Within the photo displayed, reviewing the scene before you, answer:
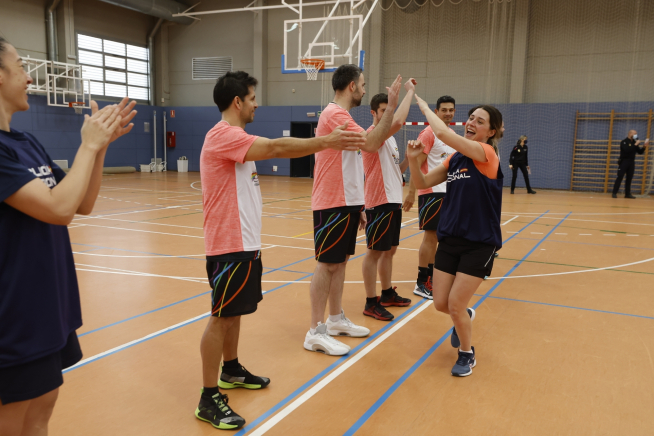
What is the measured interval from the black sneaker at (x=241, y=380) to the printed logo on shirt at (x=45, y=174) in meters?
1.75

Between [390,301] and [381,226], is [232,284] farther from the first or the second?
[390,301]

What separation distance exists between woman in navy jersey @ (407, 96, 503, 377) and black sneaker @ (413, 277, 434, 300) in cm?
160

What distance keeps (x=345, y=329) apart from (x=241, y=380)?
1.10 meters

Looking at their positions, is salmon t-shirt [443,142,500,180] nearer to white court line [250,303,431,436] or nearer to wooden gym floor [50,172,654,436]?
wooden gym floor [50,172,654,436]

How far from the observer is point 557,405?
2883mm

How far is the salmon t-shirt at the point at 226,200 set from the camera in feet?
8.66

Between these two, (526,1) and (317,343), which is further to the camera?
(526,1)

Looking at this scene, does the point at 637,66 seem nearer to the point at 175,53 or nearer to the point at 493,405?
the point at 493,405

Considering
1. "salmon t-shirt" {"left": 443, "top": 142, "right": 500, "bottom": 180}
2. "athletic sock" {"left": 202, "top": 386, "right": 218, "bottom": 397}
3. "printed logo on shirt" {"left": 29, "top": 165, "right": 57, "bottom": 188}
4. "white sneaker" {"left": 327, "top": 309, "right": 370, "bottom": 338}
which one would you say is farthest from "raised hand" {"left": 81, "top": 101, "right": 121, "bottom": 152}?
"white sneaker" {"left": 327, "top": 309, "right": 370, "bottom": 338}

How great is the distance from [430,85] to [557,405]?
16.6m

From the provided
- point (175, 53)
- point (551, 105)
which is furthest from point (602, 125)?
point (175, 53)

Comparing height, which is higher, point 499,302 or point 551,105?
point 551,105

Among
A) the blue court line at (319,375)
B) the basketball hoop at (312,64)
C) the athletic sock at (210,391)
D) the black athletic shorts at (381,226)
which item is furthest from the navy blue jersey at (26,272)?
the basketball hoop at (312,64)

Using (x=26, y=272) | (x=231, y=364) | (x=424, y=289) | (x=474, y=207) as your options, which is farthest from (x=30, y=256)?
(x=424, y=289)
